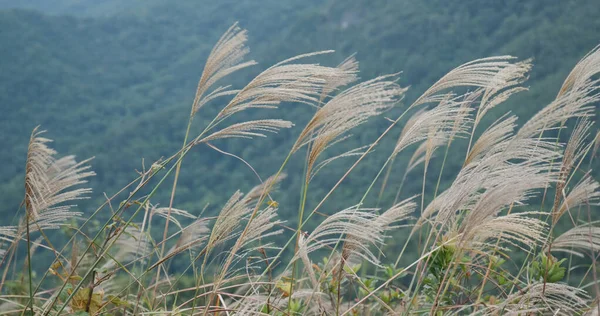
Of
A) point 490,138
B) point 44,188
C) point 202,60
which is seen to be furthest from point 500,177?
point 202,60

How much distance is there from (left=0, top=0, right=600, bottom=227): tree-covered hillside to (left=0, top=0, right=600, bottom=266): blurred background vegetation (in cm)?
10

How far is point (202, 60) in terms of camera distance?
150ft

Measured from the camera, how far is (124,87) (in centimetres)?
4444

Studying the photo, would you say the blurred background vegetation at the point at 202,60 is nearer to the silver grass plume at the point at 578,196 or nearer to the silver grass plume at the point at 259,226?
the silver grass plume at the point at 259,226

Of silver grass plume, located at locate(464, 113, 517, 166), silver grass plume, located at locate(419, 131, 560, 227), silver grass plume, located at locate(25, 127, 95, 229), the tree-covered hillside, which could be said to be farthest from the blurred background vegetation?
silver grass plume, located at locate(419, 131, 560, 227)

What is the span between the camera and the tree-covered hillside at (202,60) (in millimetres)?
24344

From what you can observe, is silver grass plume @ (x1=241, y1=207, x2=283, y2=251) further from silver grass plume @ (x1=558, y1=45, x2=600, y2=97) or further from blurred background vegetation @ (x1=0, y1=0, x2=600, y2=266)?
blurred background vegetation @ (x1=0, y1=0, x2=600, y2=266)

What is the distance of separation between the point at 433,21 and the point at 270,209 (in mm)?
34980

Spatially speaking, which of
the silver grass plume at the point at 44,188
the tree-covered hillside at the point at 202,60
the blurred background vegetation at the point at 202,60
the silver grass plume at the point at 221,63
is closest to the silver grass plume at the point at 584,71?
the silver grass plume at the point at 221,63

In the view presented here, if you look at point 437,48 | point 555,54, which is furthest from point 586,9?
point 437,48

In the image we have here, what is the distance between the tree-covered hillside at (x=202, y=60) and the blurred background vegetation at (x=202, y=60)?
4.1 inches

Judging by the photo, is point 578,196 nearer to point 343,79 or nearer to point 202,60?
point 343,79

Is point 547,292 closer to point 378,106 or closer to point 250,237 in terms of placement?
point 378,106

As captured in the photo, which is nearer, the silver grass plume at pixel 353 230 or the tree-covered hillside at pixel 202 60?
the silver grass plume at pixel 353 230
